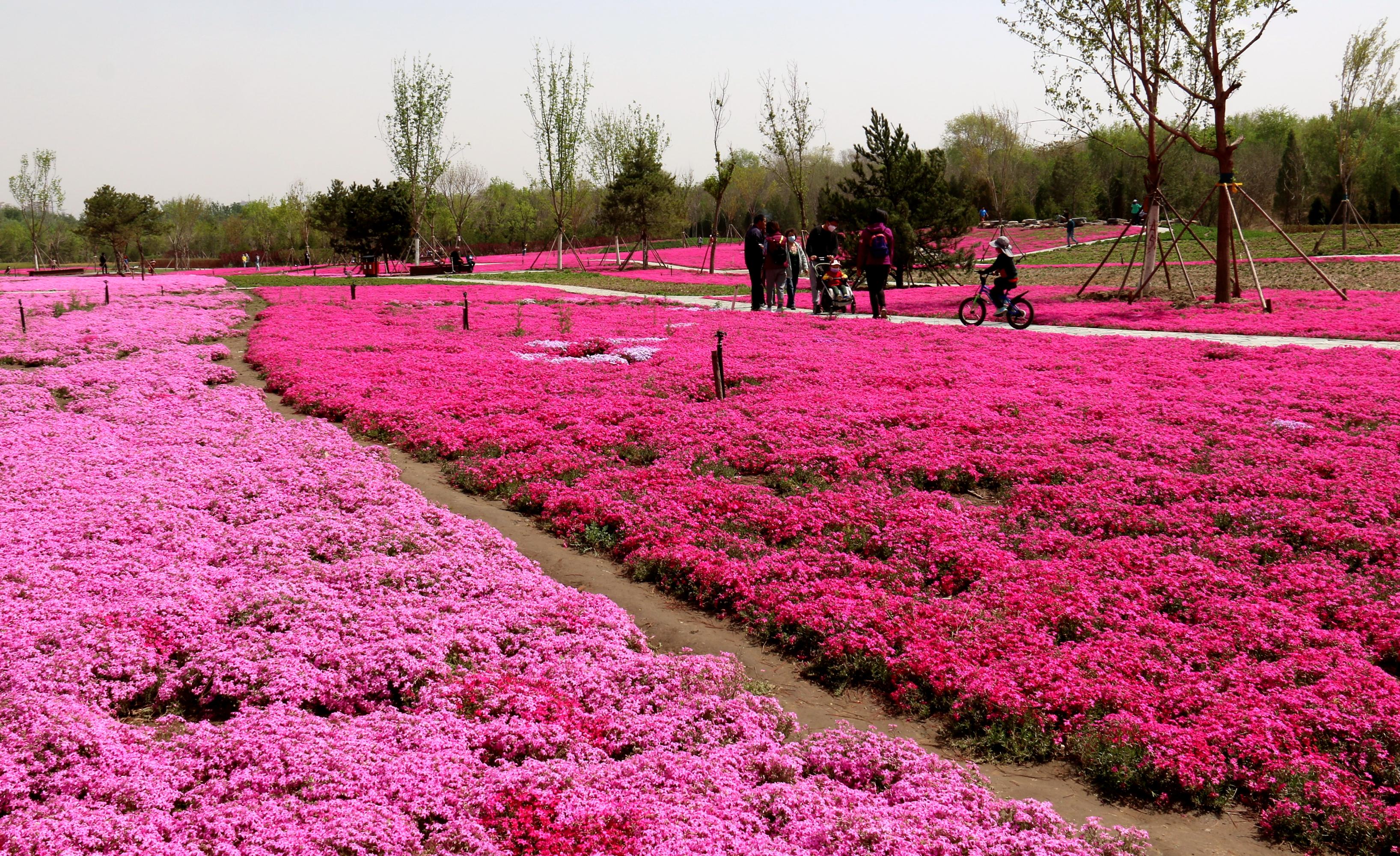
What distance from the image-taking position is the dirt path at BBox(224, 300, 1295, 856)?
4.30 metres

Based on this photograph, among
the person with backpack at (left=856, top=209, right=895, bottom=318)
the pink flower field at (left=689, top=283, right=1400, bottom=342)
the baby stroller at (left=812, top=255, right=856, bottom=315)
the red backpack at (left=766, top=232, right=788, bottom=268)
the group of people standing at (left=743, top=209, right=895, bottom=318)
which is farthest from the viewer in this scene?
the red backpack at (left=766, top=232, right=788, bottom=268)

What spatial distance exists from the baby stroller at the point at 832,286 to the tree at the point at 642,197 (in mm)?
36213

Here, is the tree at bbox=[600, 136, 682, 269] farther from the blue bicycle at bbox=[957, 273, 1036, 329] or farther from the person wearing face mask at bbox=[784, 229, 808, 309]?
the blue bicycle at bbox=[957, 273, 1036, 329]

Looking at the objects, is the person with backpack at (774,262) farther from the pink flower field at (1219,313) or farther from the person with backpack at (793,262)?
the pink flower field at (1219,313)

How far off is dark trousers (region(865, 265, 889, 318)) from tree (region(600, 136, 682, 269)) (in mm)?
38100

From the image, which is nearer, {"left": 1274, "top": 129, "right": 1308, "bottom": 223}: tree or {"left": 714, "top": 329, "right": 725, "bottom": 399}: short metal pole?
{"left": 714, "top": 329, "right": 725, "bottom": 399}: short metal pole

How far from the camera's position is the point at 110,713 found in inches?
206

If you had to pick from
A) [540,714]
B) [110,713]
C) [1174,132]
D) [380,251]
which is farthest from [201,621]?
[380,251]

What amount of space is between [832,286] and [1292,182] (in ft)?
195

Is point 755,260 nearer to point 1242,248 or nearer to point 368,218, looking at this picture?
point 1242,248

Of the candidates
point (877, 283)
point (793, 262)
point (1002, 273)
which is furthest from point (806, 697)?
point (793, 262)

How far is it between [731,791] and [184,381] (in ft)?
45.0

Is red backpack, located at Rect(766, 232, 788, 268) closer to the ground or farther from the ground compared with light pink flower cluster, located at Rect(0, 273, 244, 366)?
farther from the ground

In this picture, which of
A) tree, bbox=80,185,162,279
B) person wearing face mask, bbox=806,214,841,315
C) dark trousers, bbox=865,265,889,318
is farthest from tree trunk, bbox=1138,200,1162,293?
tree, bbox=80,185,162,279
